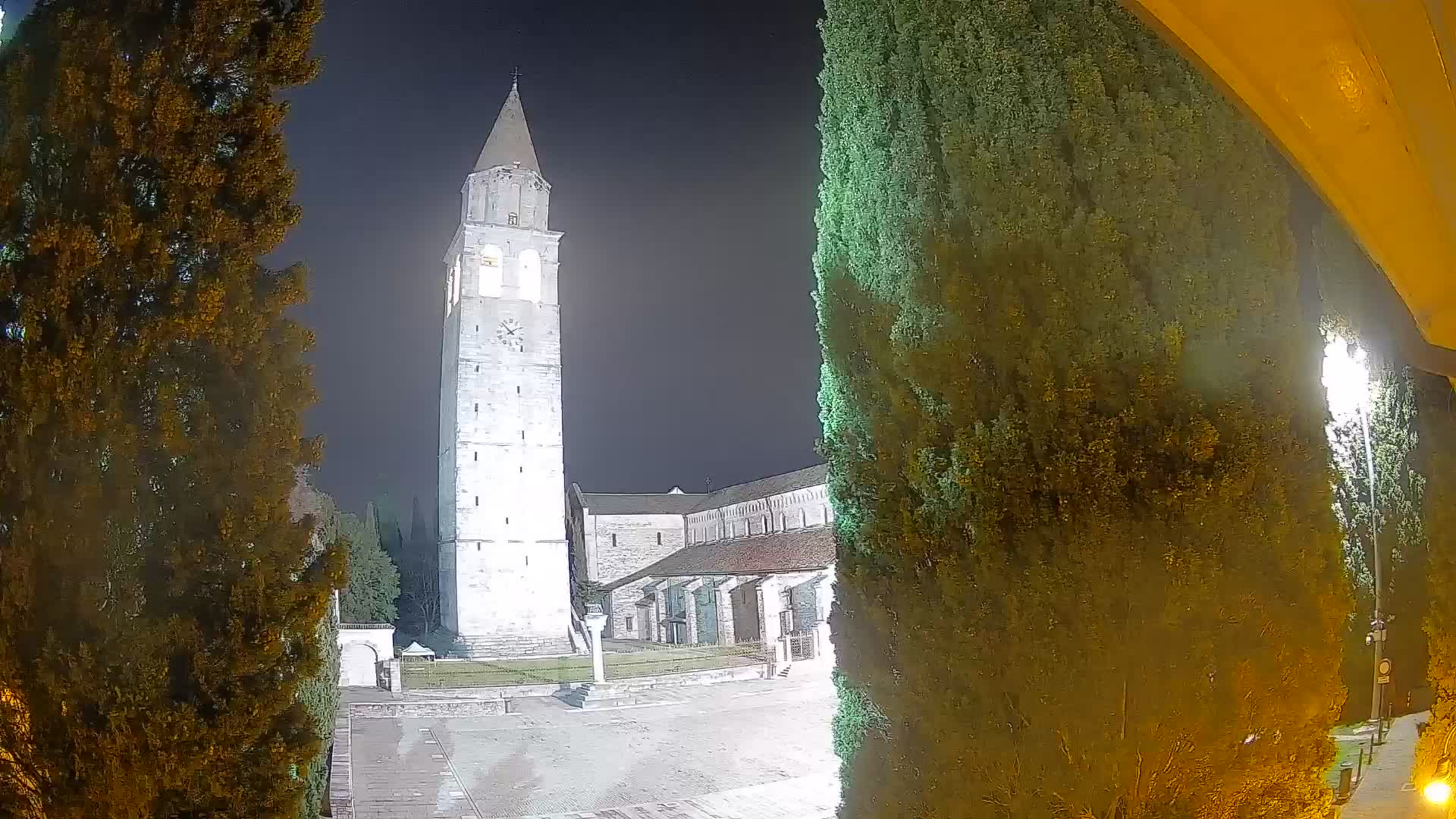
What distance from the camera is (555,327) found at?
1615 inches

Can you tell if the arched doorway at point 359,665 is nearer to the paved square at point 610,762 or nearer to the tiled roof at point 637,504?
the paved square at point 610,762

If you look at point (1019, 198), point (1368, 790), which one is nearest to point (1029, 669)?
point (1019, 198)

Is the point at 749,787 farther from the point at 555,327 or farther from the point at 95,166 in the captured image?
the point at 555,327

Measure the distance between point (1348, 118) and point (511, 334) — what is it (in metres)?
39.4

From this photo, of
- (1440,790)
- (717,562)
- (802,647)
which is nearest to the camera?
(1440,790)

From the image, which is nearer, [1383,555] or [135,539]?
[135,539]

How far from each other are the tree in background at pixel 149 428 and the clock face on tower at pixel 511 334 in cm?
3629

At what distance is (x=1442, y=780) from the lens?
6.95 meters

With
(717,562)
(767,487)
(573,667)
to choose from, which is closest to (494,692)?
(573,667)

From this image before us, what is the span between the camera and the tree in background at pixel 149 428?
3.55 meters

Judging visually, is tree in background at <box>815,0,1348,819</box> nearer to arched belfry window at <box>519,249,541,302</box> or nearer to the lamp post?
the lamp post

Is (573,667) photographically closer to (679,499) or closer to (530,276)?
(530,276)

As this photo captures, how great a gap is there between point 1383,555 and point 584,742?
45.6 ft

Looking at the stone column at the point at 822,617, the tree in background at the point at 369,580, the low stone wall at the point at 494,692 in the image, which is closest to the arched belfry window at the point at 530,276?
the tree in background at the point at 369,580
